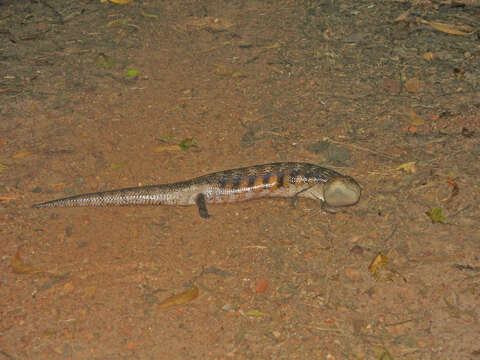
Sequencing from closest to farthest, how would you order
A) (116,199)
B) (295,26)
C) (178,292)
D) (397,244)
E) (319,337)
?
(319,337), (178,292), (397,244), (116,199), (295,26)

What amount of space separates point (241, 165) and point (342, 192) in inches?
46.2

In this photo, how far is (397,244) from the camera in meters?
4.36

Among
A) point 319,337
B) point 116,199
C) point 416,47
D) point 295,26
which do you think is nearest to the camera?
point 319,337

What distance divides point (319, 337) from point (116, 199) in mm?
2279

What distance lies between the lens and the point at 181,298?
392 cm

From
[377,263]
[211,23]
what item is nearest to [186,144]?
[377,263]

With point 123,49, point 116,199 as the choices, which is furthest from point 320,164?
point 123,49

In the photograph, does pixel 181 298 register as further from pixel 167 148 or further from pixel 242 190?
pixel 167 148

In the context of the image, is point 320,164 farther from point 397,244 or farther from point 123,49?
point 123,49

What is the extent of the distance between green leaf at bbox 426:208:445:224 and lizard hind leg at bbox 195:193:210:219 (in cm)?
205

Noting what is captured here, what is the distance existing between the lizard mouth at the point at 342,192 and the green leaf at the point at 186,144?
1645 mm

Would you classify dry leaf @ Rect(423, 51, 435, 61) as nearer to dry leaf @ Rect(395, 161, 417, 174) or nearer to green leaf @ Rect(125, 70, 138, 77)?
dry leaf @ Rect(395, 161, 417, 174)

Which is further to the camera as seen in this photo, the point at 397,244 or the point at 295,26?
the point at 295,26

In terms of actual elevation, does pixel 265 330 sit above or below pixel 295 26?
below
